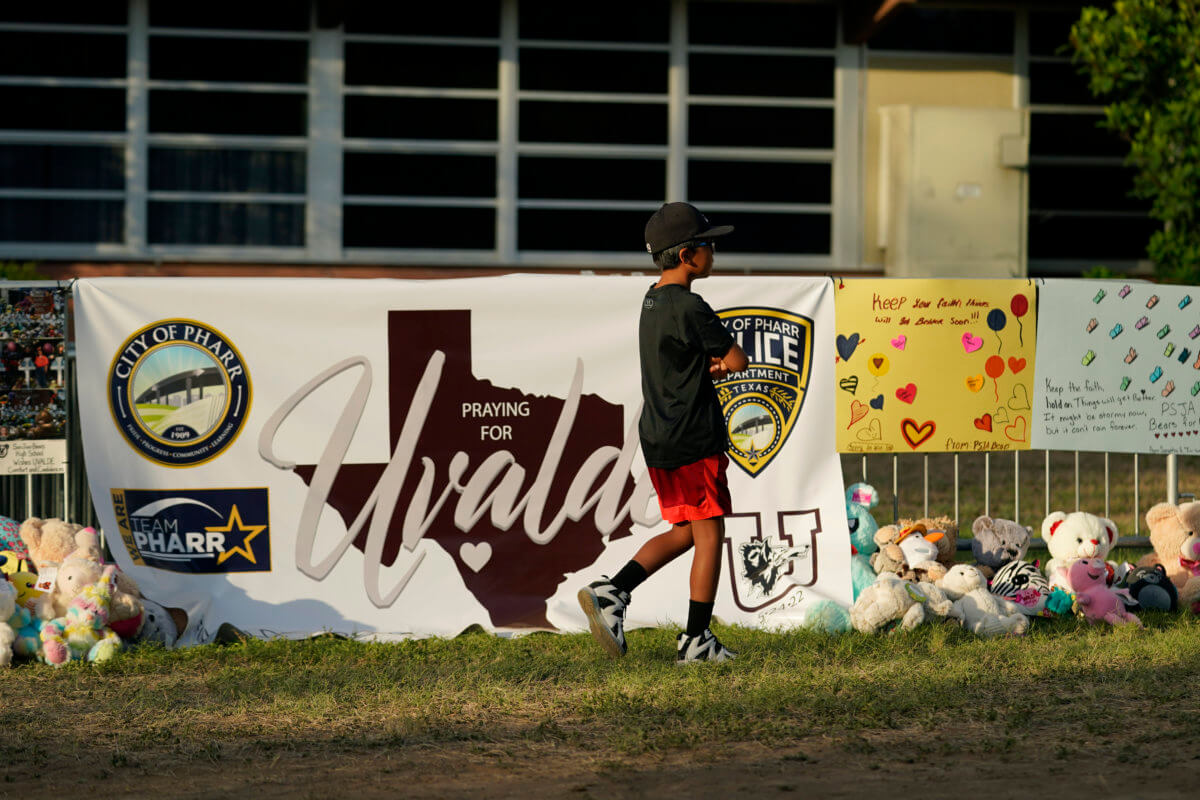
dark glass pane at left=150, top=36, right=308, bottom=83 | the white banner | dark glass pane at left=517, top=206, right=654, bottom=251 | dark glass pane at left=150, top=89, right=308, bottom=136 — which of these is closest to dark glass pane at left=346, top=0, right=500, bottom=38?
dark glass pane at left=150, top=36, right=308, bottom=83

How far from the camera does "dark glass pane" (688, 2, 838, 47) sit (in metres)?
17.4

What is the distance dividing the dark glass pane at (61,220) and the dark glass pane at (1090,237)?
10.7 meters

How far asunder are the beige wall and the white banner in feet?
34.4

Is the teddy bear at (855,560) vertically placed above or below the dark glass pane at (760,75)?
below

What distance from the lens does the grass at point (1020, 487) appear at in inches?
395

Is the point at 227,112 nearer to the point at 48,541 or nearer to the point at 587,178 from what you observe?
the point at 587,178

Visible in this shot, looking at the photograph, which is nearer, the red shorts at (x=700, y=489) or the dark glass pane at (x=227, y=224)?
the red shorts at (x=700, y=489)

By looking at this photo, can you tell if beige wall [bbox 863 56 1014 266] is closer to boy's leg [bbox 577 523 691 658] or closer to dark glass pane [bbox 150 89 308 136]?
dark glass pane [bbox 150 89 308 136]

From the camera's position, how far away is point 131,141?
54.0 ft

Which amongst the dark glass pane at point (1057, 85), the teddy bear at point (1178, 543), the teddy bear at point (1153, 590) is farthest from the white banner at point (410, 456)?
the dark glass pane at point (1057, 85)

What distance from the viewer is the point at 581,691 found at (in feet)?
19.1

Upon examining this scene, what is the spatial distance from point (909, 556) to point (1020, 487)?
4.17 m

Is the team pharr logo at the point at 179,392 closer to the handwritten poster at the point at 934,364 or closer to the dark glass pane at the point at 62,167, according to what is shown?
the handwritten poster at the point at 934,364

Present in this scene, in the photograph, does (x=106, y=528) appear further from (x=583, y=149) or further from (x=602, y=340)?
(x=583, y=149)
